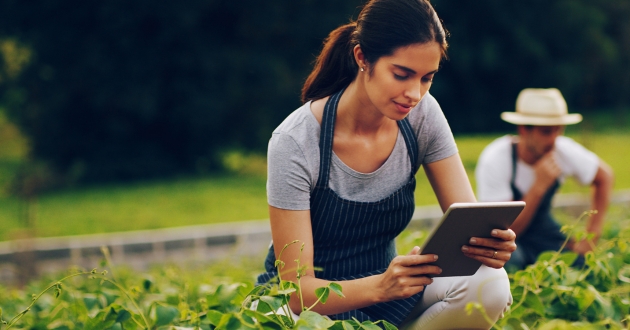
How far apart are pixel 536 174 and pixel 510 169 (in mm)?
183

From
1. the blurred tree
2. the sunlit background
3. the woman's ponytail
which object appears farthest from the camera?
the blurred tree

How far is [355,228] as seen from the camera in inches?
88.5

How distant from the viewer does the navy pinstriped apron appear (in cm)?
221

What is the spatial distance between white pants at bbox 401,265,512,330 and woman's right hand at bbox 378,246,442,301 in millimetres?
170

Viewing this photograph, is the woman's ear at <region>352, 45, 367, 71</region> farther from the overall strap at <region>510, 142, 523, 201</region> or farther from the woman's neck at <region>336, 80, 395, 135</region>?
the overall strap at <region>510, 142, 523, 201</region>

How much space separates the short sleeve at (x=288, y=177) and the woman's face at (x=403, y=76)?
0.29 m

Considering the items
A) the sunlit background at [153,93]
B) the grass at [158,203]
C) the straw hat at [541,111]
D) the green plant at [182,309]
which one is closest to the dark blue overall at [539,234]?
the straw hat at [541,111]

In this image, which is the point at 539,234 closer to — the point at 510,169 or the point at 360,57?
the point at 510,169

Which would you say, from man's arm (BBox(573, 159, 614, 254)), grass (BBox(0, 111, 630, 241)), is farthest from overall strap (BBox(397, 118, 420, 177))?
grass (BBox(0, 111, 630, 241))

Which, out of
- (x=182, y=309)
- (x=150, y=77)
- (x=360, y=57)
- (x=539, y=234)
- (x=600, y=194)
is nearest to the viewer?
(x=360, y=57)

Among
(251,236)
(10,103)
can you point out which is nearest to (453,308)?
(251,236)

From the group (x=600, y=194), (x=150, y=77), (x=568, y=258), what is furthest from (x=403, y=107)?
(x=150, y=77)

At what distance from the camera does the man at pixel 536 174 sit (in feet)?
12.4

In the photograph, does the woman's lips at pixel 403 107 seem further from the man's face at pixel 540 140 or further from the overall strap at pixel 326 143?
the man's face at pixel 540 140
